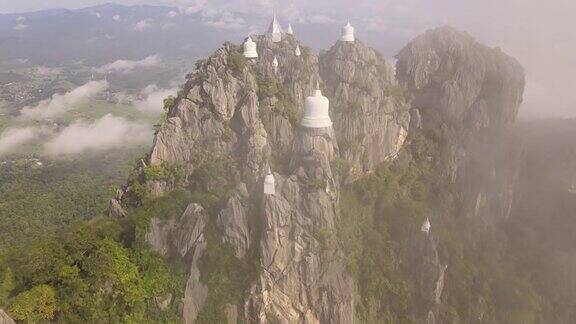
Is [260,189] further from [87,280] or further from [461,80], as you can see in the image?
[461,80]

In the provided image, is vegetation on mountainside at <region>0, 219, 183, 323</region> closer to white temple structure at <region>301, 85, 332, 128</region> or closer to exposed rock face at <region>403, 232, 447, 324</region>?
white temple structure at <region>301, 85, 332, 128</region>

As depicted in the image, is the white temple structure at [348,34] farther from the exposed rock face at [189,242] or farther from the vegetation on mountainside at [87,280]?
the vegetation on mountainside at [87,280]

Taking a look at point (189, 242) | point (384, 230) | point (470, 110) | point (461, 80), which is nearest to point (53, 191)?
point (189, 242)

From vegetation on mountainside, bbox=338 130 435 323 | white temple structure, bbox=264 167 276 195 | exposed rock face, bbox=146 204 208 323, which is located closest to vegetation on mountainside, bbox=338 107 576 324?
vegetation on mountainside, bbox=338 130 435 323

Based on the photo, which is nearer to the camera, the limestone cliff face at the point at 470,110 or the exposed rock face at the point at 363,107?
the exposed rock face at the point at 363,107

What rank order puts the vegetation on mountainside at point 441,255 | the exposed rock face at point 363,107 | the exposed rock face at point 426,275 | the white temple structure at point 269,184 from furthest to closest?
1. the exposed rock face at point 363,107
2. the exposed rock face at point 426,275
3. the vegetation on mountainside at point 441,255
4. the white temple structure at point 269,184

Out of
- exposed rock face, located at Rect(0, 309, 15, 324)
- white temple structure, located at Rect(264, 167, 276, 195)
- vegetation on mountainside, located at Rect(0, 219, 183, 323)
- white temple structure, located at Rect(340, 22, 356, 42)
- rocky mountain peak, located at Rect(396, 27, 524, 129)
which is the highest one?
white temple structure, located at Rect(340, 22, 356, 42)

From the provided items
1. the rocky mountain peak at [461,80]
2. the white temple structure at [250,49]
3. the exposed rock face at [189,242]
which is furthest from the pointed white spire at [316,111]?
the rocky mountain peak at [461,80]
